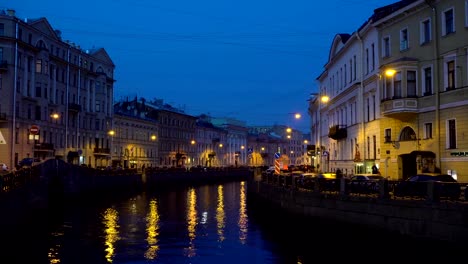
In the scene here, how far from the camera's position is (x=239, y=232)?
3312 centimetres

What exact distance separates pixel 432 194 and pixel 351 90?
35382 millimetres

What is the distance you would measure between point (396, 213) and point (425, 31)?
62.6 ft

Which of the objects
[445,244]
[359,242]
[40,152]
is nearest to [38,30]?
[40,152]

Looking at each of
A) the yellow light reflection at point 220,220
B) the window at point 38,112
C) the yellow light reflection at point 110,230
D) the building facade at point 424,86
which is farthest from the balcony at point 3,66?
the building facade at point 424,86

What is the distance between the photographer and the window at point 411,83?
132 feet

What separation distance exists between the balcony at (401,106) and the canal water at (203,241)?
10.7 meters

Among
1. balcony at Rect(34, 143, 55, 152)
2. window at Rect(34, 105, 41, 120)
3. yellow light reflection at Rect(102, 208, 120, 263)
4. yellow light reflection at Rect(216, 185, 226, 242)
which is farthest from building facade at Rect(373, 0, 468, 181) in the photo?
window at Rect(34, 105, 41, 120)

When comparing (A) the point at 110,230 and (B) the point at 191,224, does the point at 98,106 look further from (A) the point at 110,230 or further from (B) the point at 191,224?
(A) the point at 110,230

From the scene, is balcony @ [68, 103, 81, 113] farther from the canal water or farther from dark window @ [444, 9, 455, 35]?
dark window @ [444, 9, 455, 35]

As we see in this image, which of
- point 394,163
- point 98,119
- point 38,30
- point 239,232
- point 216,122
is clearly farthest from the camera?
point 216,122

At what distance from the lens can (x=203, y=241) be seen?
96.2ft

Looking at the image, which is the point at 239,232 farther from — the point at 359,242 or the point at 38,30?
the point at 38,30

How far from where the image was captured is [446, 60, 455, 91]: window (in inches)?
1431

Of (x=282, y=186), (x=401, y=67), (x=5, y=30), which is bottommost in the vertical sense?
(x=282, y=186)
